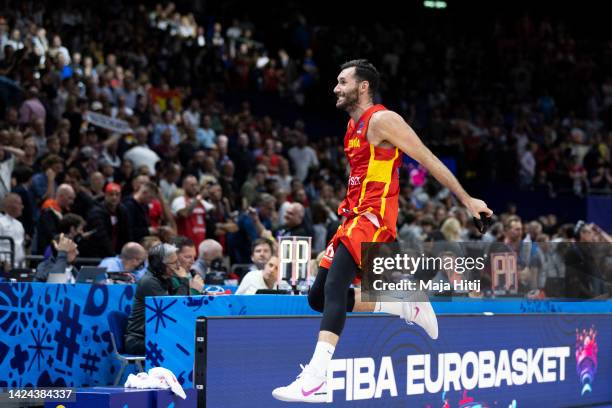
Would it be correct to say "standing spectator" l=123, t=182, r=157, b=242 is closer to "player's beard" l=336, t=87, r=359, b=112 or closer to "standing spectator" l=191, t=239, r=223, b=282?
"standing spectator" l=191, t=239, r=223, b=282

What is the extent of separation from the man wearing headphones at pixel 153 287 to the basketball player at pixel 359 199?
2572 mm

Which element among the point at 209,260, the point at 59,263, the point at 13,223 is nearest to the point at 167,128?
the point at 13,223

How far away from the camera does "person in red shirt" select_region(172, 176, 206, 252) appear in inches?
543

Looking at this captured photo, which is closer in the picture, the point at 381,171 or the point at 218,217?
the point at 381,171

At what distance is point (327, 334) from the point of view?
6281mm

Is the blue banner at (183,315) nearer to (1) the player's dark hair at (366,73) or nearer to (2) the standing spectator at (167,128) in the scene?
(1) the player's dark hair at (366,73)

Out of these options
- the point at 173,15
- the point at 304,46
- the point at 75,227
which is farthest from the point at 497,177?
the point at 75,227

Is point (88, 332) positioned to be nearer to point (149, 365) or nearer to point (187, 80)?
point (149, 365)

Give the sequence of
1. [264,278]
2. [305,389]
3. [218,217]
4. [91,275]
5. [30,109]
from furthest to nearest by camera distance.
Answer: [30,109], [218,217], [91,275], [264,278], [305,389]

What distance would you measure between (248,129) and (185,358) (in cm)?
1188

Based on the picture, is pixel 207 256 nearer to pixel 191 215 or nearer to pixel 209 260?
pixel 209 260

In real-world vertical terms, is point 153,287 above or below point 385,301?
above

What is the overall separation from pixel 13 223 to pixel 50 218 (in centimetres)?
41

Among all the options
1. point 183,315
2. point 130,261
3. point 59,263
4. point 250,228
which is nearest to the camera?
point 183,315
